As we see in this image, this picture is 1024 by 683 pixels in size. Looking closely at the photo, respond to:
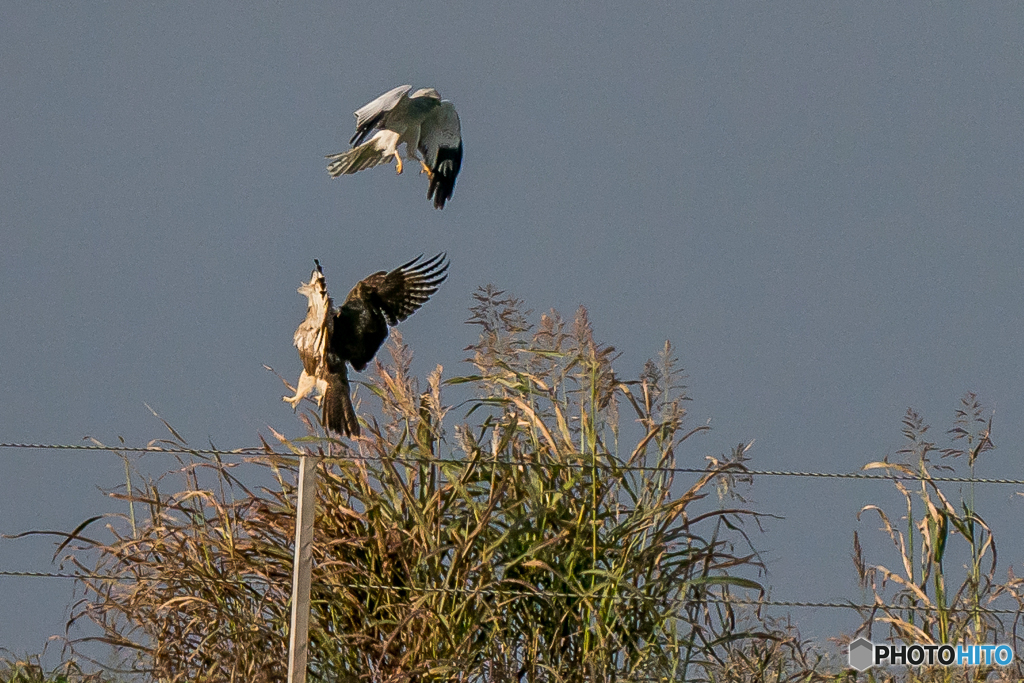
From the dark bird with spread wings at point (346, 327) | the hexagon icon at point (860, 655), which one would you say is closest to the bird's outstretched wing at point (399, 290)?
the dark bird with spread wings at point (346, 327)

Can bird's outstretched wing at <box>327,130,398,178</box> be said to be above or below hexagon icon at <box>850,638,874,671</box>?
above

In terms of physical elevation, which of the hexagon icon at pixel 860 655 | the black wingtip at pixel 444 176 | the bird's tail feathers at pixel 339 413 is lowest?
the hexagon icon at pixel 860 655

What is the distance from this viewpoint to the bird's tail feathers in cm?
464

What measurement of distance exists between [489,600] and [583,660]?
330mm

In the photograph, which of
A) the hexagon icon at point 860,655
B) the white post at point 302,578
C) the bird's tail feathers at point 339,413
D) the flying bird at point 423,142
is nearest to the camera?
the white post at point 302,578

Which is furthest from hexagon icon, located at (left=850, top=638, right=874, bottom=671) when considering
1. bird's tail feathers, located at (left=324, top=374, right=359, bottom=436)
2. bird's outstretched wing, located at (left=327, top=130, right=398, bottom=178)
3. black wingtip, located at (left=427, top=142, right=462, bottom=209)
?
bird's outstretched wing, located at (left=327, top=130, right=398, bottom=178)

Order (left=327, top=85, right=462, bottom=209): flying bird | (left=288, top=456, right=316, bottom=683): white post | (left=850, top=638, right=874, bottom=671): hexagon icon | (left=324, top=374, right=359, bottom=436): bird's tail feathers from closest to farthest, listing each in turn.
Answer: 1. (left=288, top=456, right=316, bottom=683): white post
2. (left=850, top=638, right=874, bottom=671): hexagon icon
3. (left=324, top=374, right=359, bottom=436): bird's tail feathers
4. (left=327, top=85, right=462, bottom=209): flying bird

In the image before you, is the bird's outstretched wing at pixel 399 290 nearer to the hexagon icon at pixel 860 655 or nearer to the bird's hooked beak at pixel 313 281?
the bird's hooked beak at pixel 313 281

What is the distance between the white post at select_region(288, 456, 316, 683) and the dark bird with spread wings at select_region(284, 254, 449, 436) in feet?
3.05

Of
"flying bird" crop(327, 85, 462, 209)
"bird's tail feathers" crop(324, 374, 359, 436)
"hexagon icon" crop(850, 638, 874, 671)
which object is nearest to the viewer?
"hexagon icon" crop(850, 638, 874, 671)

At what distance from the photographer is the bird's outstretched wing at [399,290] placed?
16.6 feet

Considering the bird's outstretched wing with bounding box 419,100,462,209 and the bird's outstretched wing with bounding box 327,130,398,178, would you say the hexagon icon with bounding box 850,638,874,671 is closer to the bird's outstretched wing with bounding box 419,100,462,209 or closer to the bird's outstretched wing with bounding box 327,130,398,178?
the bird's outstretched wing with bounding box 419,100,462,209

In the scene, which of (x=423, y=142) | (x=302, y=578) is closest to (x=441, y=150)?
(x=423, y=142)

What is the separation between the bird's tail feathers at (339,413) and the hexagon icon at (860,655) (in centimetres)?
173
